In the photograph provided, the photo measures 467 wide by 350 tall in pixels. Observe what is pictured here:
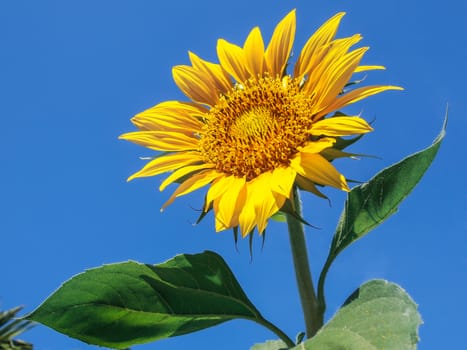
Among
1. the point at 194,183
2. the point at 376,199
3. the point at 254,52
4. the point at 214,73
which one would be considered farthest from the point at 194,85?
the point at 376,199

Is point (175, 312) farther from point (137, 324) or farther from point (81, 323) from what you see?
point (81, 323)

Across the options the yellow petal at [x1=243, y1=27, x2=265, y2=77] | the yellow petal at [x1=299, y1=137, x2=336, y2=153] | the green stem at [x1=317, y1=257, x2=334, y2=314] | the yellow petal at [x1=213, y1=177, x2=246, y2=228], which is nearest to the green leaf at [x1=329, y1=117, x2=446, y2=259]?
the green stem at [x1=317, y1=257, x2=334, y2=314]

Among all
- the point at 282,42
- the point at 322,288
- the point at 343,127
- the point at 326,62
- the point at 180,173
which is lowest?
the point at 322,288

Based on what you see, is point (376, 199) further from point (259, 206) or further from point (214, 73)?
point (214, 73)

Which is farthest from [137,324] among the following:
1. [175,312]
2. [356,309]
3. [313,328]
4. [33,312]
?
[356,309]

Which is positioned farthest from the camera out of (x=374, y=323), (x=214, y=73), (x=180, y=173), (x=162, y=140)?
(x=214, y=73)

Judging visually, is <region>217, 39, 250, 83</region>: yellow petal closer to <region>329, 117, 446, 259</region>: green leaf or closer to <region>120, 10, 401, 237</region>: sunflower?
<region>120, 10, 401, 237</region>: sunflower

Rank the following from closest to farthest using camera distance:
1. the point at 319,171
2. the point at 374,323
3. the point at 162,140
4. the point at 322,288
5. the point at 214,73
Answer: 1. the point at 374,323
2. the point at 319,171
3. the point at 322,288
4. the point at 162,140
5. the point at 214,73
